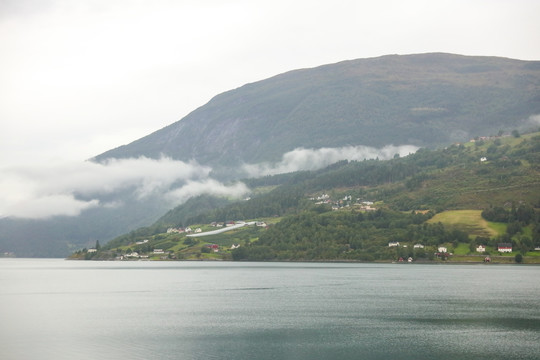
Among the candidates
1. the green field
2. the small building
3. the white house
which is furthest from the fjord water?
the green field

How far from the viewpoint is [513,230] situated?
606 feet

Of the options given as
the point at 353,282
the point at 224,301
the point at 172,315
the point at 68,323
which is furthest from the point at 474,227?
the point at 68,323

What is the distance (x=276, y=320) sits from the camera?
78375 millimetres

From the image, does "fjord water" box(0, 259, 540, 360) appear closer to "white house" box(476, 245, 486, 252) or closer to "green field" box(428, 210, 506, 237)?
"white house" box(476, 245, 486, 252)

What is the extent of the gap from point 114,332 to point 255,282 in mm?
64413

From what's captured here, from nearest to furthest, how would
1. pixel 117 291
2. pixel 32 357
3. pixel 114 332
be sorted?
pixel 32 357
pixel 114 332
pixel 117 291

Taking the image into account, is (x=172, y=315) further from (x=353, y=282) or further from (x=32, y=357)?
(x=353, y=282)

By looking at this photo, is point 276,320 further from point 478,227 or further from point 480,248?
point 478,227

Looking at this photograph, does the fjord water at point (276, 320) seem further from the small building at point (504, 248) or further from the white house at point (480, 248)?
the small building at point (504, 248)

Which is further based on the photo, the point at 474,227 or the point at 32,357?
the point at 474,227

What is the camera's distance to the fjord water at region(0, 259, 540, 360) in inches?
2370

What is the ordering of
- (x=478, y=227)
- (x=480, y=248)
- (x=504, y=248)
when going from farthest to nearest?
1. (x=478, y=227)
2. (x=480, y=248)
3. (x=504, y=248)

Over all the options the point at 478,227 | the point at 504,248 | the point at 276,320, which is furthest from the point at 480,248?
the point at 276,320

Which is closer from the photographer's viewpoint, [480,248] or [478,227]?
[480,248]
